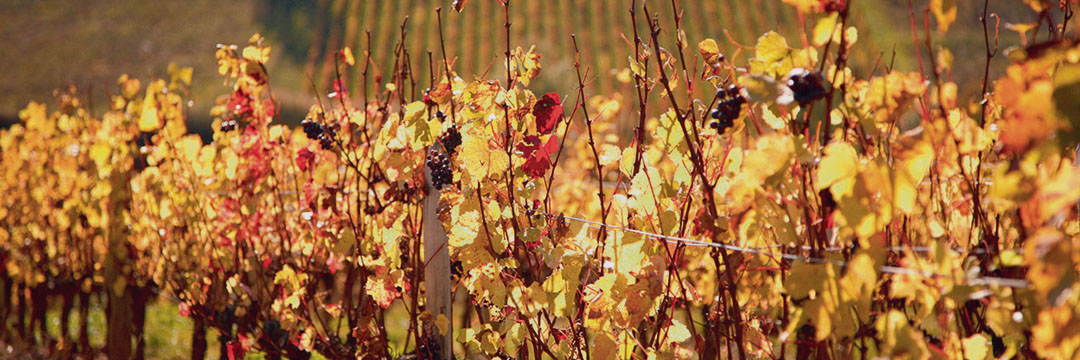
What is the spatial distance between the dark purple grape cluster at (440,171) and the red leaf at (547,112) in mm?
241

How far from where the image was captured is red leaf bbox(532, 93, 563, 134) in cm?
138

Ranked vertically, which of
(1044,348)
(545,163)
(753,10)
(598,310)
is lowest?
(1044,348)

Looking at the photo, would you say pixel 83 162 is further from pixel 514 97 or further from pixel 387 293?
pixel 514 97

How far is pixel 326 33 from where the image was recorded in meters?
26.5

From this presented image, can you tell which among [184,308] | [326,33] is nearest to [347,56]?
[184,308]

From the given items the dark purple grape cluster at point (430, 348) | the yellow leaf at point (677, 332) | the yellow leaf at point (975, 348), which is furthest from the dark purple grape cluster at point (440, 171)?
the yellow leaf at point (975, 348)

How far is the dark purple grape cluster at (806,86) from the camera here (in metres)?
0.88

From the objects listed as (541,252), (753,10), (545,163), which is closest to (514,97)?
(545,163)

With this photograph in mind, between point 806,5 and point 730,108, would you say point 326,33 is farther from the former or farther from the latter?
point 806,5

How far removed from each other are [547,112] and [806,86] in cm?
59

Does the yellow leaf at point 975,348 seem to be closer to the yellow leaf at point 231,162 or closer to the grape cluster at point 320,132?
the grape cluster at point 320,132

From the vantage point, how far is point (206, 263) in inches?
121

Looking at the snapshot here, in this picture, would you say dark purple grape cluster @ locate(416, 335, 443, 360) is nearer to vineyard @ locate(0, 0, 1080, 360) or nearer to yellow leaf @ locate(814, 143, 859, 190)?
vineyard @ locate(0, 0, 1080, 360)

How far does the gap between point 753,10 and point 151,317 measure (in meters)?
24.3
